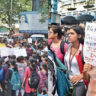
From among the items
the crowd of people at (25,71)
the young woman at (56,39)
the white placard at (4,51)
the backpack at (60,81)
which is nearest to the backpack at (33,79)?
the crowd of people at (25,71)

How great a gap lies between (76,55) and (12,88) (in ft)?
5.32

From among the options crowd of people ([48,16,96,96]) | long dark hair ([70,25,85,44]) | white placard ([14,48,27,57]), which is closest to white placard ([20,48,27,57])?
white placard ([14,48,27,57])

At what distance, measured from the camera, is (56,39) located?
159 inches

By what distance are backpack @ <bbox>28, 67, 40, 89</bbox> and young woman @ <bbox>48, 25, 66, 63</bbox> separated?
0.79 m

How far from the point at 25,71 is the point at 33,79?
20cm

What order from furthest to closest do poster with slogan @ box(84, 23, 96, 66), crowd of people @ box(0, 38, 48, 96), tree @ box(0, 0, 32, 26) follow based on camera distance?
crowd of people @ box(0, 38, 48, 96), tree @ box(0, 0, 32, 26), poster with slogan @ box(84, 23, 96, 66)

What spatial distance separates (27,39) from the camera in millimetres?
4559

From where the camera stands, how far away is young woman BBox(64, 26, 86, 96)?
3.65 meters

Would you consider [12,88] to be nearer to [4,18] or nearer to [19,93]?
[19,93]

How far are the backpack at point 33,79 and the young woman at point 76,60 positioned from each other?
1.00 meters

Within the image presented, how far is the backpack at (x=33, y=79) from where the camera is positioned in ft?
15.4

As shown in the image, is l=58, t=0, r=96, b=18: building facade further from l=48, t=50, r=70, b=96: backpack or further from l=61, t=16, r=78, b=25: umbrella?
l=48, t=50, r=70, b=96: backpack

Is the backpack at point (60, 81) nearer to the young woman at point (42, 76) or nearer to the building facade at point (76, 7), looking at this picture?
the young woman at point (42, 76)

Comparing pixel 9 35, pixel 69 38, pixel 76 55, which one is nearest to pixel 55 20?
pixel 69 38
